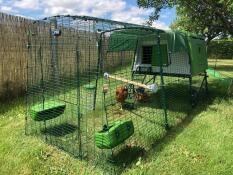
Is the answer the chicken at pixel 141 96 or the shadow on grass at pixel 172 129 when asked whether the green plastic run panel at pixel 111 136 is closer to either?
the shadow on grass at pixel 172 129

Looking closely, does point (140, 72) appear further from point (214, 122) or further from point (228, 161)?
point (228, 161)

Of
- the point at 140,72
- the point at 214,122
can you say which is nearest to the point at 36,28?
the point at 140,72

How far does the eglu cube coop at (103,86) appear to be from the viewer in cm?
562

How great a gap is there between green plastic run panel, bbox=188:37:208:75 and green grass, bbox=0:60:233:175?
1.73m

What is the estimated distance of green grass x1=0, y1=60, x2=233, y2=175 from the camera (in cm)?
507

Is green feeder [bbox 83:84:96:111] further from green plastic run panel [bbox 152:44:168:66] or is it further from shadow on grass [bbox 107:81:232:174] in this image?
green plastic run panel [bbox 152:44:168:66]

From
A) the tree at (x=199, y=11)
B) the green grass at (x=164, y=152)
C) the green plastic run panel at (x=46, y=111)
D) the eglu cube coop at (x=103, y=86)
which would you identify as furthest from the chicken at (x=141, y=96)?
the tree at (x=199, y=11)

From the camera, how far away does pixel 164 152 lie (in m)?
5.53

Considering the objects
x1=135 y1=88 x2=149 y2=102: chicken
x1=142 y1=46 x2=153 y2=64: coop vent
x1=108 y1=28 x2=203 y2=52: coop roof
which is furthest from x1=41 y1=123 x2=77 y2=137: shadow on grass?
x1=142 y1=46 x2=153 y2=64: coop vent

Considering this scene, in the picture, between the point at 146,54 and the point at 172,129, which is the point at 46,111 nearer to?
the point at 172,129

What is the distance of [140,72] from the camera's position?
9344 mm

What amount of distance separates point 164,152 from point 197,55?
4148mm

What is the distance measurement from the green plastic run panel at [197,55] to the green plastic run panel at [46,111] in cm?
382

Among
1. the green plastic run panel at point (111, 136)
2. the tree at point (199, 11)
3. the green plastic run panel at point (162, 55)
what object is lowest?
the green plastic run panel at point (111, 136)
